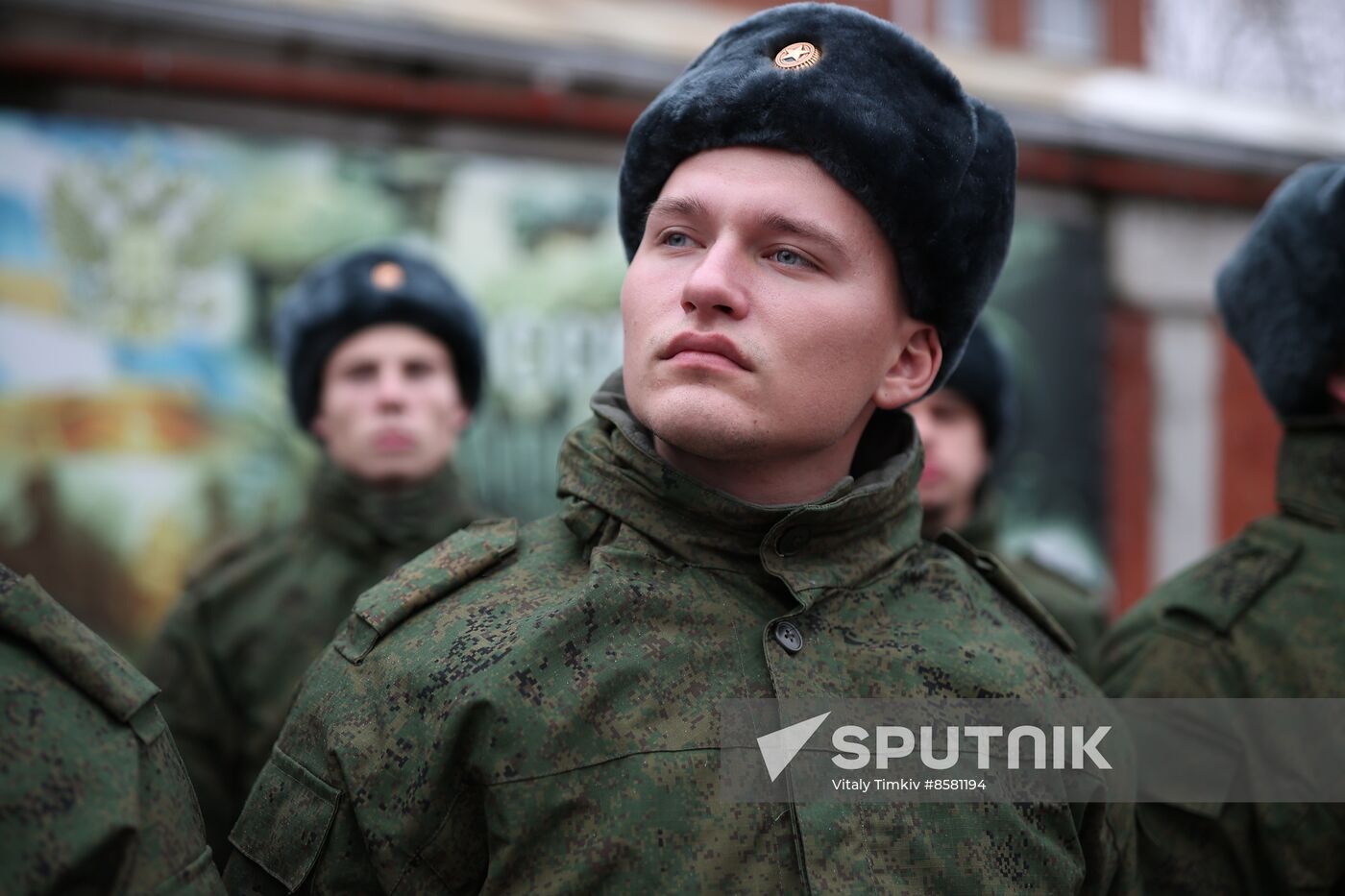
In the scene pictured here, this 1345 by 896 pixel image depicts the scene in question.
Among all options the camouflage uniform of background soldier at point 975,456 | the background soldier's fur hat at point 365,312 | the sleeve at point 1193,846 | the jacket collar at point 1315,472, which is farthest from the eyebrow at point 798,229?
the background soldier's fur hat at point 365,312

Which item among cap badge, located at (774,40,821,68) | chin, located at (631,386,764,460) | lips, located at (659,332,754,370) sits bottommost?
chin, located at (631,386,764,460)

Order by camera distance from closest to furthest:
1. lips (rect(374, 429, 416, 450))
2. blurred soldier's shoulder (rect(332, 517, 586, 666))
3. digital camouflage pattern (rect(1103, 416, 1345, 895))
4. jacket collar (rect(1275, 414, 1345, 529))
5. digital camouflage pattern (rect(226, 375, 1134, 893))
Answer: digital camouflage pattern (rect(226, 375, 1134, 893))
blurred soldier's shoulder (rect(332, 517, 586, 666))
digital camouflage pattern (rect(1103, 416, 1345, 895))
jacket collar (rect(1275, 414, 1345, 529))
lips (rect(374, 429, 416, 450))

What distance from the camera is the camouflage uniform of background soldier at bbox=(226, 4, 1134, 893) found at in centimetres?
178

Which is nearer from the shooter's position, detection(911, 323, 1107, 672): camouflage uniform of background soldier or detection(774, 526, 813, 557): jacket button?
detection(774, 526, 813, 557): jacket button

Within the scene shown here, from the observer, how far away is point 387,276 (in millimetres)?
4211

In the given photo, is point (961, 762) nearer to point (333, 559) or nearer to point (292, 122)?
point (333, 559)

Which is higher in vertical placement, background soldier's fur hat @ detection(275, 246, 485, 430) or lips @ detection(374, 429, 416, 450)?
background soldier's fur hat @ detection(275, 246, 485, 430)

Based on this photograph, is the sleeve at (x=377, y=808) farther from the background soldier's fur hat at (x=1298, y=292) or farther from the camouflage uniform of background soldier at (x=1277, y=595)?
the background soldier's fur hat at (x=1298, y=292)

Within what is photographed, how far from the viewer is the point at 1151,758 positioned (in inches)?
97.0

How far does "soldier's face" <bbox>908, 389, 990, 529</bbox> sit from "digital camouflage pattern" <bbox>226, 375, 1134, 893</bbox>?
197cm

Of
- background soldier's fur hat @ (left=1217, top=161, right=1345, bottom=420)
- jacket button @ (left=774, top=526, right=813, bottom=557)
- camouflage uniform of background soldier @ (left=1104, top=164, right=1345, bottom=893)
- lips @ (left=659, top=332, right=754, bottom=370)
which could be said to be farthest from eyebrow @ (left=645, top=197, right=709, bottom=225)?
background soldier's fur hat @ (left=1217, top=161, right=1345, bottom=420)

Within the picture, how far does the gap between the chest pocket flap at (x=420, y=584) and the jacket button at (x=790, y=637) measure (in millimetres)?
453

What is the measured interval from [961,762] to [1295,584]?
1026mm

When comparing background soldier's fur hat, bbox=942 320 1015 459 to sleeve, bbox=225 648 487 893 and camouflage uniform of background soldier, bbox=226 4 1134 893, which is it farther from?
sleeve, bbox=225 648 487 893
